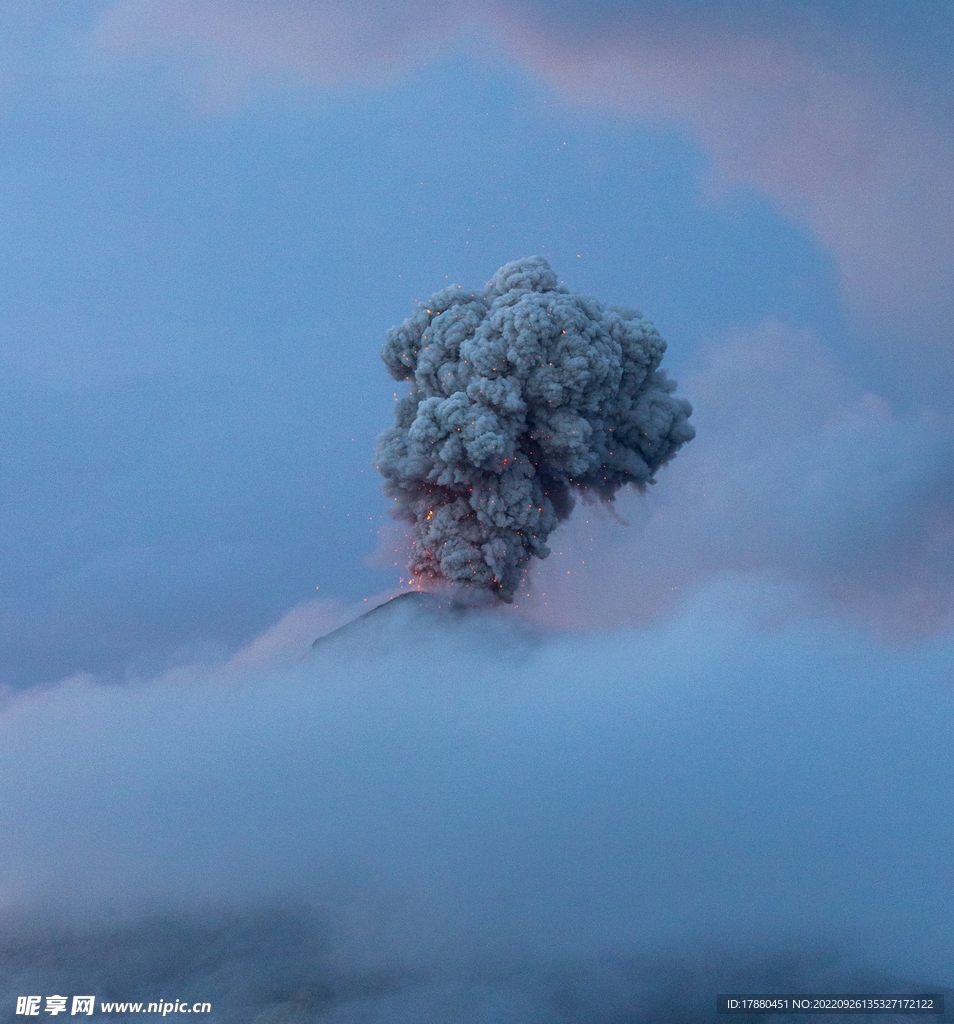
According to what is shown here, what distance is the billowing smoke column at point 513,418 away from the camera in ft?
156

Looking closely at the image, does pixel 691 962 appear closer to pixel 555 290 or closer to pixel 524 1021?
pixel 524 1021

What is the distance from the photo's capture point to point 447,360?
162ft

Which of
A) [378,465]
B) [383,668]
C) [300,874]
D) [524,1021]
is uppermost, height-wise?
[378,465]

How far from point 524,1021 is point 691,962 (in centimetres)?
661

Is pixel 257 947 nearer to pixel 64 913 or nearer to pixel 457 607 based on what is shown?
pixel 64 913

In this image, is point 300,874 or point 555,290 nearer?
point 300,874

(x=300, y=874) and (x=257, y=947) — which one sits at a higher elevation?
(x=300, y=874)

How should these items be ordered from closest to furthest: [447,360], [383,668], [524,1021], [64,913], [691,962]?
[524,1021]
[691,962]
[64,913]
[447,360]
[383,668]

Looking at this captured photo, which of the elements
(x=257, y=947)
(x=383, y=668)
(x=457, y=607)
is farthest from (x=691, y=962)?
(x=383, y=668)

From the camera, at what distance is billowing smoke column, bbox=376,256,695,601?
4756cm

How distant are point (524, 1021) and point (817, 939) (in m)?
11.2

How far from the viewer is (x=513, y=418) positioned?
158 ft

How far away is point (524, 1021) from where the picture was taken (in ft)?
111

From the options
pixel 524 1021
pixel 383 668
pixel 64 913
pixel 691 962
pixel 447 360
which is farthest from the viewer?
pixel 383 668
